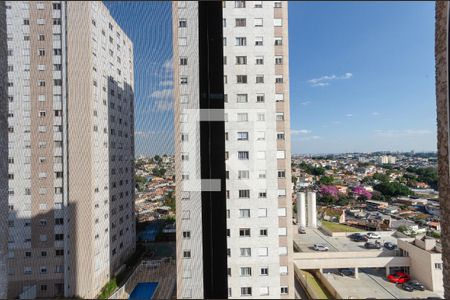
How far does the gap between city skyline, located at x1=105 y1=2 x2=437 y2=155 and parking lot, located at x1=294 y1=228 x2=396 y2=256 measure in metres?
0.52

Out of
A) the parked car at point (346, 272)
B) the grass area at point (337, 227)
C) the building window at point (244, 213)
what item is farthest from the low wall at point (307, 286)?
the building window at point (244, 213)

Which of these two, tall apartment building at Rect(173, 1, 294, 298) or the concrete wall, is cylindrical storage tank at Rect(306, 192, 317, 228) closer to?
tall apartment building at Rect(173, 1, 294, 298)

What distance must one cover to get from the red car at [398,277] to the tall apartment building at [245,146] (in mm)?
657

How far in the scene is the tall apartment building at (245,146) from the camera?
4.30 feet

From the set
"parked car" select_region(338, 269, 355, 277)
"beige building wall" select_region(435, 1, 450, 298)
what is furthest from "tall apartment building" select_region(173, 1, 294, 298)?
"beige building wall" select_region(435, 1, 450, 298)

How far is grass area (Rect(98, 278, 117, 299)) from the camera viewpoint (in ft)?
4.13

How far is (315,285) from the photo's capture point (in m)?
1.36

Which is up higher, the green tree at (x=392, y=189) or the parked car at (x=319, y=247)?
the green tree at (x=392, y=189)

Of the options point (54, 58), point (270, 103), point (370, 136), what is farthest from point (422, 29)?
point (54, 58)

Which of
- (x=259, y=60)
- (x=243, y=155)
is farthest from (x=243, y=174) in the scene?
(x=259, y=60)

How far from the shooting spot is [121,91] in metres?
1.28

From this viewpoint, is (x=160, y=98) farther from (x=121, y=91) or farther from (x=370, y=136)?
(x=370, y=136)

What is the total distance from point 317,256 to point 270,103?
3.26 ft

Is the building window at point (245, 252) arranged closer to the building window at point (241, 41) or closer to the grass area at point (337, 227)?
the grass area at point (337, 227)
